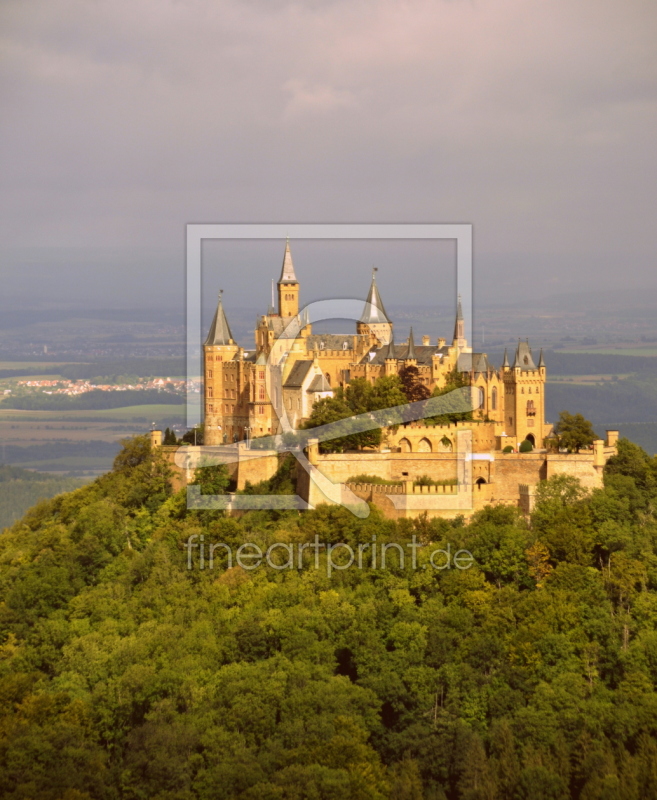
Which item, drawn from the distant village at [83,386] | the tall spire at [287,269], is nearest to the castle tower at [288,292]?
the tall spire at [287,269]

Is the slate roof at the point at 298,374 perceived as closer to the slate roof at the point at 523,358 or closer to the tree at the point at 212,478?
the tree at the point at 212,478

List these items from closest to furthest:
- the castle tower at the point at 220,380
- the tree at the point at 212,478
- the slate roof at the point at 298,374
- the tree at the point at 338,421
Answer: the tree at the point at 338,421
the tree at the point at 212,478
the slate roof at the point at 298,374
the castle tower at the point at 220,380

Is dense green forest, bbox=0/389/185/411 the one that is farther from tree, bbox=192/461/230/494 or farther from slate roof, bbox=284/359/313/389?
tree, bbox=192/461/230/494

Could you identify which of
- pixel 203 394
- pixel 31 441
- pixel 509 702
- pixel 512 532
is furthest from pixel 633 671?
pixel 31 441

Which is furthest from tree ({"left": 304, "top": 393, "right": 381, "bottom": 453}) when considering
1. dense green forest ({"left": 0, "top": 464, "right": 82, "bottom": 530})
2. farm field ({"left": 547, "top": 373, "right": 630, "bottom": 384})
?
farm field ({"left": 547, "top": 373, "right": 630, "bottom": 384})

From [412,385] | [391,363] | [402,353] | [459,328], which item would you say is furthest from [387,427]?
[459,328]

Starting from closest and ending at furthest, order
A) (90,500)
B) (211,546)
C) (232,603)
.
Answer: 1. (232,603)
2. (211,546)
3. (90,500)

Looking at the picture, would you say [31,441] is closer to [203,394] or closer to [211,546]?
[203,394]
